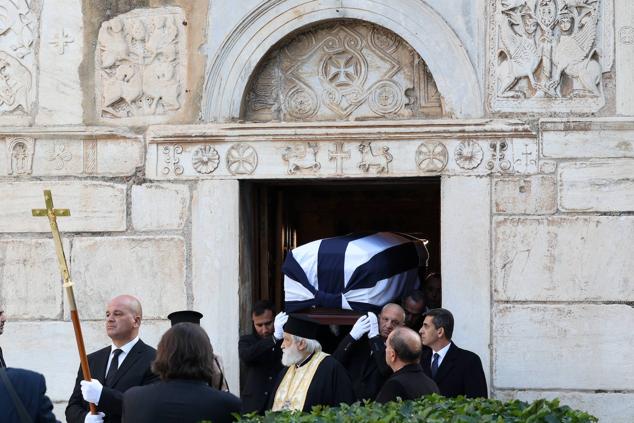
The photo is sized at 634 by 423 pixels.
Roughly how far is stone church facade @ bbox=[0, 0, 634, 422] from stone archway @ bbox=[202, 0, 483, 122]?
14 millimetres

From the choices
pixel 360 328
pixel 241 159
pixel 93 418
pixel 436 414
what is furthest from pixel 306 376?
pixel 241 159

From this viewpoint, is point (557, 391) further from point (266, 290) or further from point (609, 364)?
point (266, 290)

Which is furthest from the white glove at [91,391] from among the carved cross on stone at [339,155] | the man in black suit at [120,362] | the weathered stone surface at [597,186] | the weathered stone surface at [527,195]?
the weathered stone surface at [597,186]

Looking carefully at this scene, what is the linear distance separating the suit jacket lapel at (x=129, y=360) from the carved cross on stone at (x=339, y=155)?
2.20 m

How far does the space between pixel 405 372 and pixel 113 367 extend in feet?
5.72

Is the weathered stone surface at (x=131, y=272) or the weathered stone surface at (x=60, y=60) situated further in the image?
the weathered stone surface at (x=60, y=60)

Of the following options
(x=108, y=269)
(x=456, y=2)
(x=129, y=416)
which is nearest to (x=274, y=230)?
(x=108, y=269)

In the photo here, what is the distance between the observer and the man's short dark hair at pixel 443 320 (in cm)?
895

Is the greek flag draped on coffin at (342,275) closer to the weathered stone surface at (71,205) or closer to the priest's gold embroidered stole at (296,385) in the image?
the priest's gold embroidered stole at (296,385)

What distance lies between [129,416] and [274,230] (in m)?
4.43

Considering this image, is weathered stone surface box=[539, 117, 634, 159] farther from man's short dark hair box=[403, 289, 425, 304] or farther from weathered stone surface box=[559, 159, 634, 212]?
man's short dark hair box=[403, 289, 425, 304]

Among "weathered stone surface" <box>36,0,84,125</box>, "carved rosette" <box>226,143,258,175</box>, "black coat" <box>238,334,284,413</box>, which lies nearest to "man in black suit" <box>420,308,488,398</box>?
"black coat" <box>238,334,284,413</box>

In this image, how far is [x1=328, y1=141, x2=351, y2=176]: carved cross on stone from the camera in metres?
9.66

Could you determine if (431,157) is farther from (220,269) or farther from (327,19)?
(220,269)
